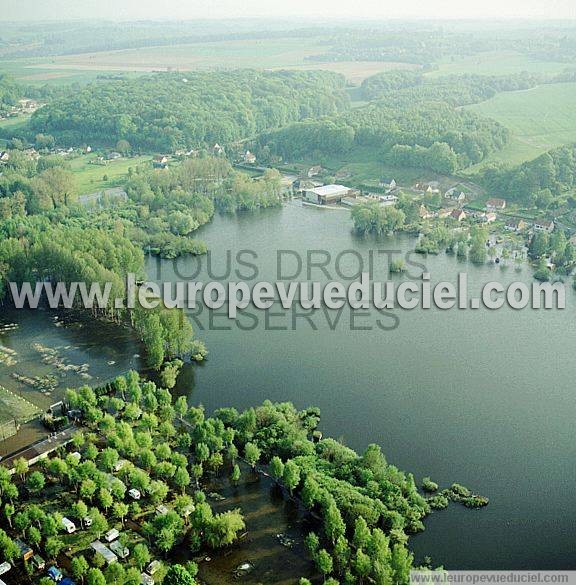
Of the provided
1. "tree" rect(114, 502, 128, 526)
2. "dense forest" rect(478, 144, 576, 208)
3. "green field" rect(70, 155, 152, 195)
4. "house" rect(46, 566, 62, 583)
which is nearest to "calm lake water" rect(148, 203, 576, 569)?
"tree" rect(114, 502, 128, 526)

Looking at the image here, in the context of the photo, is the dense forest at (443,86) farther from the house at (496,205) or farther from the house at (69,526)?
the house at (69,526)

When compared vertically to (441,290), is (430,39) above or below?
above

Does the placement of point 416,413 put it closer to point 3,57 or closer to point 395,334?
point 395,334

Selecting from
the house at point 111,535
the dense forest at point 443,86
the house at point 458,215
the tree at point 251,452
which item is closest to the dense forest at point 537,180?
Answer: the house at point 458,215

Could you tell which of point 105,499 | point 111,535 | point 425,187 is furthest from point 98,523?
point 425,187

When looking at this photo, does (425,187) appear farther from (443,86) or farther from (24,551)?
(24,551)

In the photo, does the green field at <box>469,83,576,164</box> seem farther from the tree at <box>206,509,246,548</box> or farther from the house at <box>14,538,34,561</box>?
the house at <box>14,538,34,561</box>

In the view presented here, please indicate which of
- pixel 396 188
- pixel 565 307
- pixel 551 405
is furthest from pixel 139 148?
pixel 551 405
